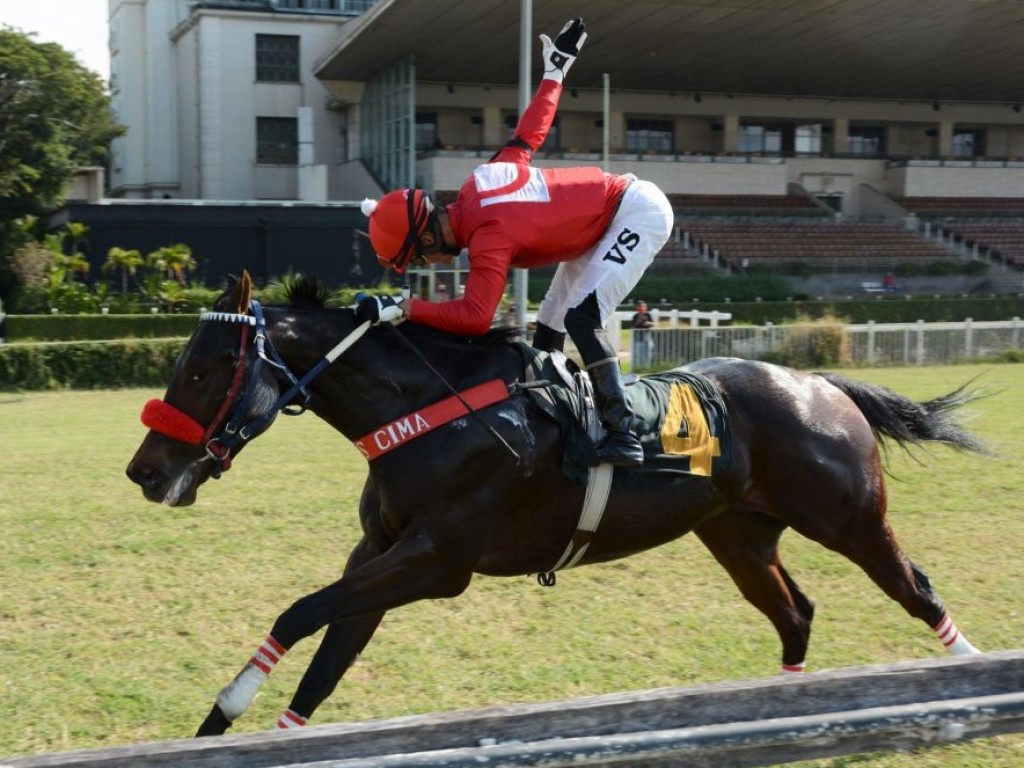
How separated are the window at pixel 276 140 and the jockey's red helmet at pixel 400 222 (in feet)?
130

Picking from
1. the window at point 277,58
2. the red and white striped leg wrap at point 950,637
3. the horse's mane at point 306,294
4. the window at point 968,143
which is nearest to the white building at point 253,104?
the window at point 277,58

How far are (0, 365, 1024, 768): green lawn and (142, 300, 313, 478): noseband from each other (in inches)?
47.4

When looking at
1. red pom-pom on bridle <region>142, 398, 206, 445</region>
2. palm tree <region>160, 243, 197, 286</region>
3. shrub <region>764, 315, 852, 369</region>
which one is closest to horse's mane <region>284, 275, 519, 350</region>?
red pom-pom on bridle <region>142, 398, 206, 445</region>

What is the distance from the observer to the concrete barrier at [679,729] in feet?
9.61

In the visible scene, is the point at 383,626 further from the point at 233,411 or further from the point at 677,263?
the point at 677,263

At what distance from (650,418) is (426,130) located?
41.3m

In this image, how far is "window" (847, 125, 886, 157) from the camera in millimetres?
50500

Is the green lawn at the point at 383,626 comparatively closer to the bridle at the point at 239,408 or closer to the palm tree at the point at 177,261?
the bridle at the point at 239,408

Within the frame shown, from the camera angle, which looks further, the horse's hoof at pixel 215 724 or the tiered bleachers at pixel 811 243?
the tiered bleachers at pixel 811 243

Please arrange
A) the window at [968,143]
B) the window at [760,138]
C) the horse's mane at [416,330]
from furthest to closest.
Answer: the window at [968,143]
the window at [760,138]
the horse's mane at [416,330]

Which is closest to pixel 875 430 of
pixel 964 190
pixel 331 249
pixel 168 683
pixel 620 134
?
pixel 168 683

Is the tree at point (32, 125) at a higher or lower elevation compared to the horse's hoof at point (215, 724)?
higher

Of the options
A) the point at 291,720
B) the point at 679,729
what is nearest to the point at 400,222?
the point at 291,720

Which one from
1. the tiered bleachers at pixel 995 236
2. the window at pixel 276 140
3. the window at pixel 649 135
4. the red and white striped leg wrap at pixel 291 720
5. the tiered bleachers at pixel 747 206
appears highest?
the window at pixel 649 135
